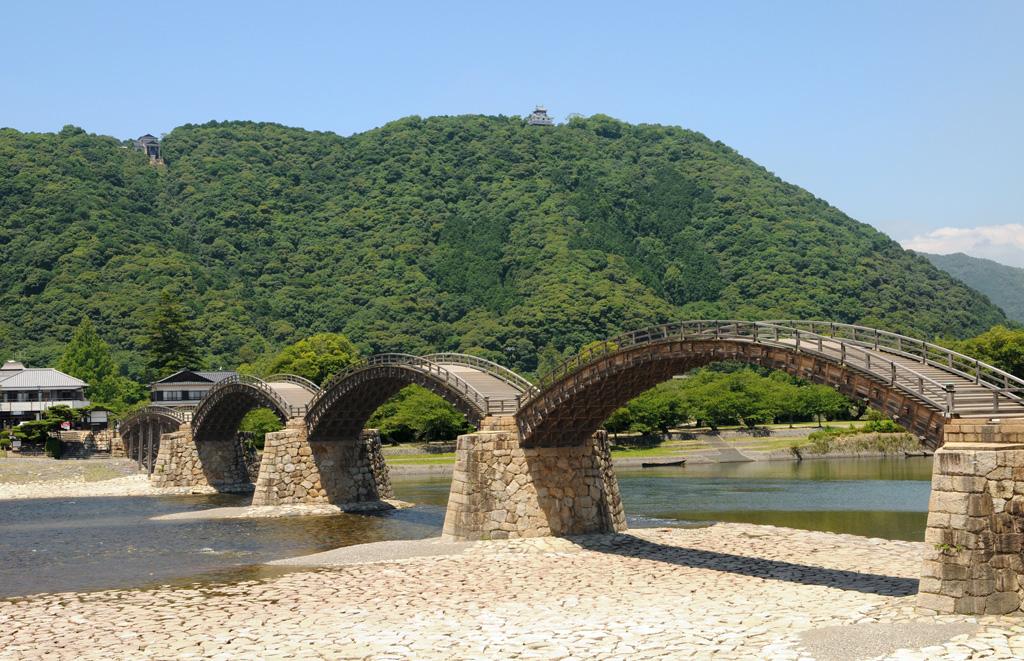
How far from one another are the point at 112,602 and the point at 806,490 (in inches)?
1728

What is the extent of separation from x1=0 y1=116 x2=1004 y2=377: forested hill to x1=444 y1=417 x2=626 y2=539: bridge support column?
103 m

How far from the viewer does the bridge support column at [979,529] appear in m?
22.1

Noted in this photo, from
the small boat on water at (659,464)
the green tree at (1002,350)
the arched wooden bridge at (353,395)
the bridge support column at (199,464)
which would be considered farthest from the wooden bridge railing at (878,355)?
the green tree at (1002,350)

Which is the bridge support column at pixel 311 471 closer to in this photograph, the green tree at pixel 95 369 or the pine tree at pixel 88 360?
the green tree at pixel 95 369

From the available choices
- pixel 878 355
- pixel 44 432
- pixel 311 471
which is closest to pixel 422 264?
pixel 44 432

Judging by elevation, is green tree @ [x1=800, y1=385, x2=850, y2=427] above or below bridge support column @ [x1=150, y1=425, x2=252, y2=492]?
above

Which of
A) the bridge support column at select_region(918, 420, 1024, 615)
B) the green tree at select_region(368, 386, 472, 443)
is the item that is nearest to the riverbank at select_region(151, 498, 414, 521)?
the bridge support column at select_region(918, 420, 1024, 615)

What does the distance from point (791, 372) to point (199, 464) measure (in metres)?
56.7

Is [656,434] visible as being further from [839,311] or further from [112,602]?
[112,602]

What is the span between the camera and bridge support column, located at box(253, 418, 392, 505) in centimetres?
5859

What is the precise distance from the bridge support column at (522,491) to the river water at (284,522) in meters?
6.63

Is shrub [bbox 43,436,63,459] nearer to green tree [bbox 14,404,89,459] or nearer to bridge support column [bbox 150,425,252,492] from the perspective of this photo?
green tree [bbox 14,404,89,459]

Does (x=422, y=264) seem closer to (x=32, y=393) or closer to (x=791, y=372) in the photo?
(x=32, y=393)

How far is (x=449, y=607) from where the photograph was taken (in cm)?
2786
